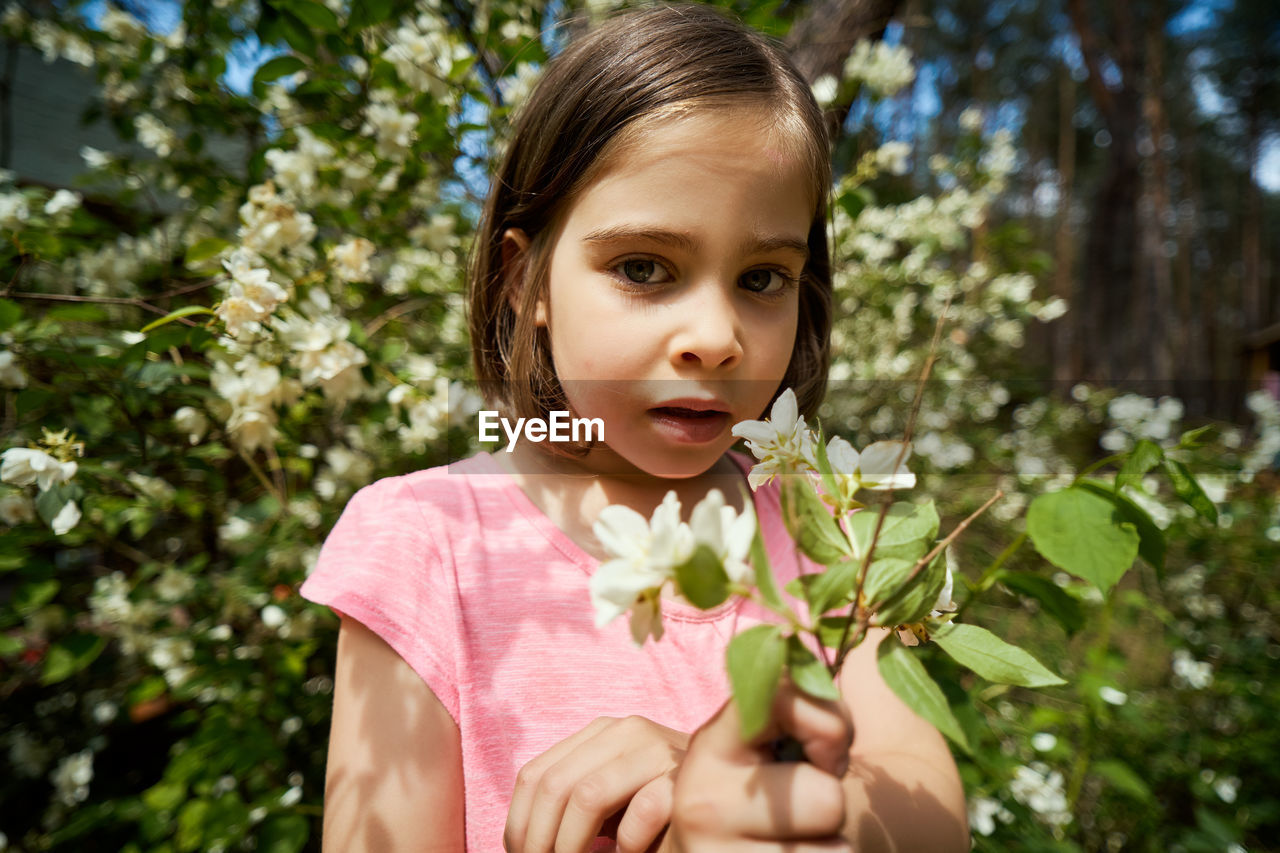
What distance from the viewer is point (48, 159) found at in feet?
16.8

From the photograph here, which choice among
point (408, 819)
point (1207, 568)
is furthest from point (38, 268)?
point (1207, 568)

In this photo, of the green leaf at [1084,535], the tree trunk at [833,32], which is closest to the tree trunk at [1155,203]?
the tree trunk at [833,32]

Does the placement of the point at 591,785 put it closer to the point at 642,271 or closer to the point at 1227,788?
the point at 642,271

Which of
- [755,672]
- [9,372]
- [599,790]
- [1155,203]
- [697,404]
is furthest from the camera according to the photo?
[1155,203]

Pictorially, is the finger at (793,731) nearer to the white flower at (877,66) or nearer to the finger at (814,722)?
the finger at (814,722)

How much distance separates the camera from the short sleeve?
800mm

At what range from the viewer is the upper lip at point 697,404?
2.47 ft

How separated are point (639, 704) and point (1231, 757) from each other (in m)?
2.49

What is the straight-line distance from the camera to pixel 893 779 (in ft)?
2.16

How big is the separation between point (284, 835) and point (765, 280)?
1331 millimetres

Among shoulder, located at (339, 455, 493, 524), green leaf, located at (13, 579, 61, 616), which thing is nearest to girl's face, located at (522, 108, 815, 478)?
shoulder, located at (339, 455, 493, 524)

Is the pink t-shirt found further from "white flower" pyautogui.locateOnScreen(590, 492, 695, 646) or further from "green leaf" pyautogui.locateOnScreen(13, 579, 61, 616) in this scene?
→ "green leaf" pyautogui.locateOnScreen(13, 579, 61, 616)

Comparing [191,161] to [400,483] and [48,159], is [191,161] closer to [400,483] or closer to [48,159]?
[400,483]

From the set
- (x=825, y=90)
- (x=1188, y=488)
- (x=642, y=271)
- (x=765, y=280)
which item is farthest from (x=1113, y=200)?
(x=642, y=271)
